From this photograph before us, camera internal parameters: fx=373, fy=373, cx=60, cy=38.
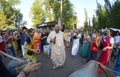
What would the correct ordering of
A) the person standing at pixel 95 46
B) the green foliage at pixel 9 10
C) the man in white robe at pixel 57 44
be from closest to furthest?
the person standing at pixel 95 46 → the man in white robe at pixel 57 44 → the green foliage at pixel 9 10

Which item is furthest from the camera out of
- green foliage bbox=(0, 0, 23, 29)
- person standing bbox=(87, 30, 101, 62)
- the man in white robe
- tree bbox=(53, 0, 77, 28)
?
green foliage bbox=(0, 0, 23, 29)

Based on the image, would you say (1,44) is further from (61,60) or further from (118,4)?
(118,4)

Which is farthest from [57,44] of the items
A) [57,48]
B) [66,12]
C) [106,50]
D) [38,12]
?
[38,12]

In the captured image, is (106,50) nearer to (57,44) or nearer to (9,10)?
(57,44)

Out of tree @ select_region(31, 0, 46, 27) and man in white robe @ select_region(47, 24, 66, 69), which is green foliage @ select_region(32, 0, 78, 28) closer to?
tree @ select_region(31, 0, 46, 27)

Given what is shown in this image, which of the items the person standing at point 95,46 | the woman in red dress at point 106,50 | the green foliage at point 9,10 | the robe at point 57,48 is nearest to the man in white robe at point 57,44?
the robe at point 57,48

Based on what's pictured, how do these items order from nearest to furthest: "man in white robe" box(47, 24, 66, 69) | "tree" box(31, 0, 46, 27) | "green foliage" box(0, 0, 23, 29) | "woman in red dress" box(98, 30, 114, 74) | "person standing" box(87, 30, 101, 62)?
"woman in red dress" box(98, 30, 114, 74), "person standing" box(87, 30, 101, 62), "man in white robe" box(47, 24, 66, 69), "tree" box(31, 0, 46, 27), "green foliage" box(0, 0, 23, 29)

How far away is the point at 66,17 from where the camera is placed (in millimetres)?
74812

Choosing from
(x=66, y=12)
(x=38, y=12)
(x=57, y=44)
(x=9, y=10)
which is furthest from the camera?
(x=9, y=10)

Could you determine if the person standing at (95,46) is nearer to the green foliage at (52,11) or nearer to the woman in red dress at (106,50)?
the woman in red dress at (106,50)

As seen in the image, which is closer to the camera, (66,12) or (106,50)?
(106,50)

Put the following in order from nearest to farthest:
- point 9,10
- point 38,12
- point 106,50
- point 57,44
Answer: point 106,50
point 57,44
point 38,12
point 9,10

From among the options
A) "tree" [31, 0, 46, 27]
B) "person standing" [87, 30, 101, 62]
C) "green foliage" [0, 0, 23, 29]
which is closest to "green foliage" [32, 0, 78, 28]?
"tree" [31, 0, 46, 27]

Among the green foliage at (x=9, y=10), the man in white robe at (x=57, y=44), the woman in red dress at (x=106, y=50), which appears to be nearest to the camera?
the woman in red dress at (x=106, y=50)
